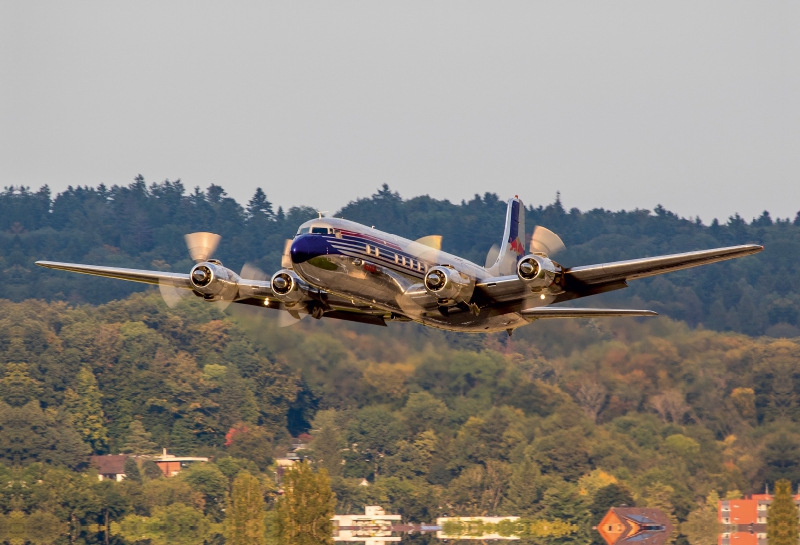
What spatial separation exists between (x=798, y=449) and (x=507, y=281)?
2764 cm

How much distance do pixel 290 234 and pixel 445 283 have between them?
11397 cm

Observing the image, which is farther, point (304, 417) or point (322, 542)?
point (304, 417)

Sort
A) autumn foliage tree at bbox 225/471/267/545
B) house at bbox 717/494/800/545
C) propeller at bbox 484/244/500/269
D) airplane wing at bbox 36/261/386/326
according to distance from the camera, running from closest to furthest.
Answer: airplane wing at bbox 36/261/386/326
propeller at bbox 484/244/500/269
house at bbox 717/494/800/545
autumn foliage tree at bbox 225/471/267/545

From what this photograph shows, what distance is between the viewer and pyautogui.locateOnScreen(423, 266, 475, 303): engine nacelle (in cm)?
3450

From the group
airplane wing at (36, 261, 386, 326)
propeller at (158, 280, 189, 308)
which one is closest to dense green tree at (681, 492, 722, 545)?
airplane wing at (36, 261, 386, 326)

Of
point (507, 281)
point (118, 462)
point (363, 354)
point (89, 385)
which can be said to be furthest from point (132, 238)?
point (507, 281)

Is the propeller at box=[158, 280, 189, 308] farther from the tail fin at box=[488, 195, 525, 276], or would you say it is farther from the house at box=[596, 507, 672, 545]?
the house at box=[596, 507, 672, 545]

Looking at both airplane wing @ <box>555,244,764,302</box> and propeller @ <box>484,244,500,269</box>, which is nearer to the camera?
airplane wing @ <box>555,244,764,302</box>

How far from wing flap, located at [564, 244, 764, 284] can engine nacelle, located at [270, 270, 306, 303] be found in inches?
324

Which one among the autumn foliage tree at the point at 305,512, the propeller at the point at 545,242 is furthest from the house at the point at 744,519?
the propeller at the point at 545,242

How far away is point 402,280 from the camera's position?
1391 inches

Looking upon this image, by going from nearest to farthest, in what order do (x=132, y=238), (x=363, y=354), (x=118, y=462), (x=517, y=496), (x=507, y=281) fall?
(x=507, y=281)
(x=363, y=354)
(x=517, y=496)
(x=118, y=462)
(x=132, y=238)

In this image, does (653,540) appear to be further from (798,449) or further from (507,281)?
(507,281)

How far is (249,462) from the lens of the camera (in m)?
72.9
